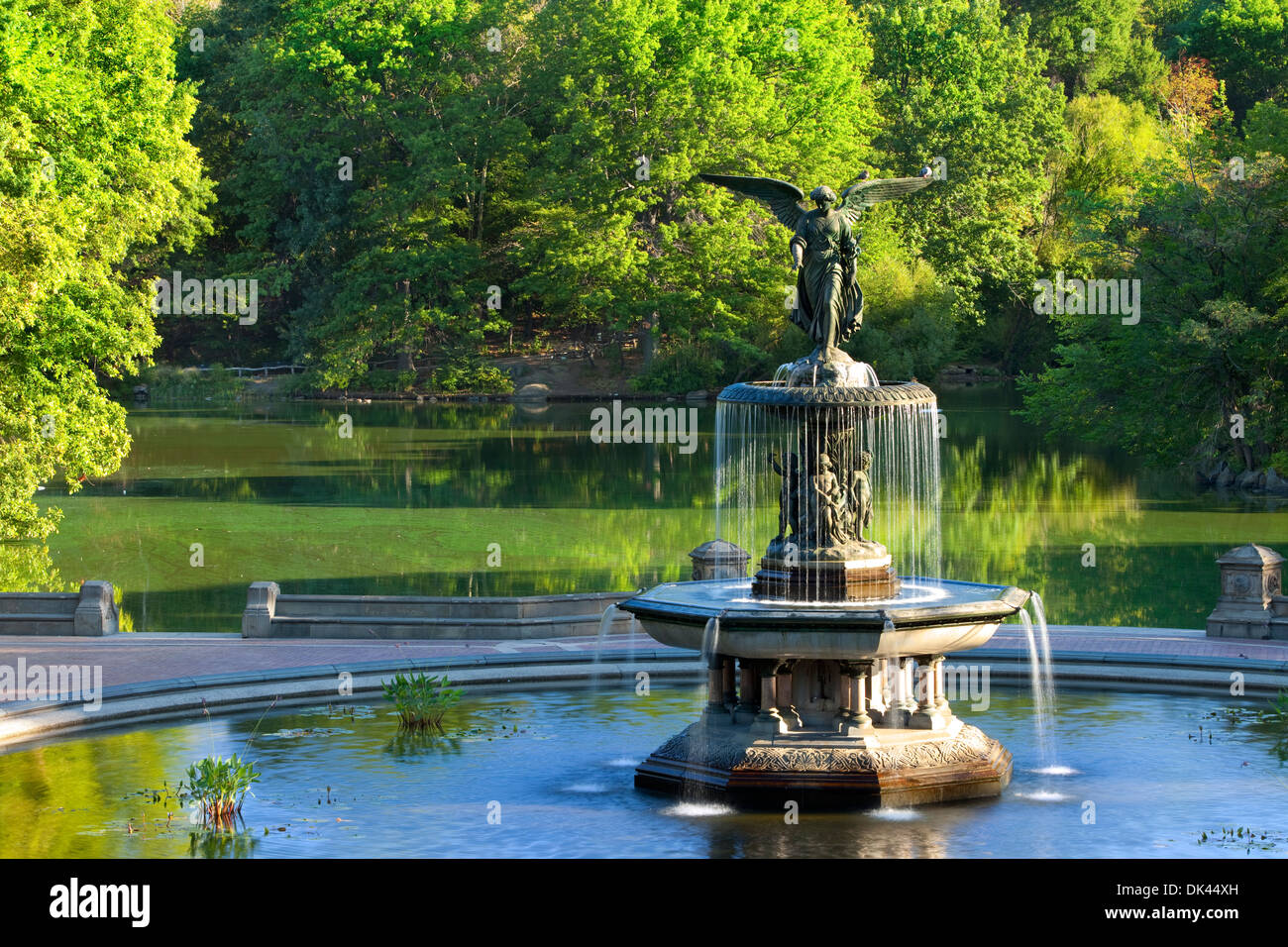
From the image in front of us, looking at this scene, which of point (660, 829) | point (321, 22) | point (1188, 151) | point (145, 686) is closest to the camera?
point (660, 829)

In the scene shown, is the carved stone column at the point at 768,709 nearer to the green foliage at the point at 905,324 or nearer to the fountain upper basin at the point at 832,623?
the fountain upper basin at the point at 832,623

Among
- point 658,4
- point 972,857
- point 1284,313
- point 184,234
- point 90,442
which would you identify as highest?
point 658,4

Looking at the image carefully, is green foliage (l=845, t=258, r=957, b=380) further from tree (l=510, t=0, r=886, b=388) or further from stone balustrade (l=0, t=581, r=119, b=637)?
stone balustrade (l=0, t=581, r=119, b=637)

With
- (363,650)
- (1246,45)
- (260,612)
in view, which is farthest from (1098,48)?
(363,650)

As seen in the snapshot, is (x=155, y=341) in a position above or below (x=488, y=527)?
above

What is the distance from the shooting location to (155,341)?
43.8 metres

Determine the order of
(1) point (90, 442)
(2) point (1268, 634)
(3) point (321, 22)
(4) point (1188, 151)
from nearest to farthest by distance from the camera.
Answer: (2) point (1268, 634), (1) point (90, 442), (4) point (1188, 151), (3) point (321, 22)

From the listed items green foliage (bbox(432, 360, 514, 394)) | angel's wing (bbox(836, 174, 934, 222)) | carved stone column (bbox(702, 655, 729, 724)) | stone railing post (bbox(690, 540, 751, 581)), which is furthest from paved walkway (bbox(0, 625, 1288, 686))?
green foliage (bbox(432, 360, 514, 394))

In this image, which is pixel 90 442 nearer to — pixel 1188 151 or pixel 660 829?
pixel 660 829

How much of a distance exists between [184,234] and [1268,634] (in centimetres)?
4384

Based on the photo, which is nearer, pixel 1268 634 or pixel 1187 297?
pixel 1268 634

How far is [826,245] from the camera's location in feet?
62.3

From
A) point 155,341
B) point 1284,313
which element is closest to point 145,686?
point 155,341

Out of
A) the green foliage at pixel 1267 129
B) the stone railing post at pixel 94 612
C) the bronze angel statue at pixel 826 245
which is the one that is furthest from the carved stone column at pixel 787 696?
the green foliage at pixel 1267 129
